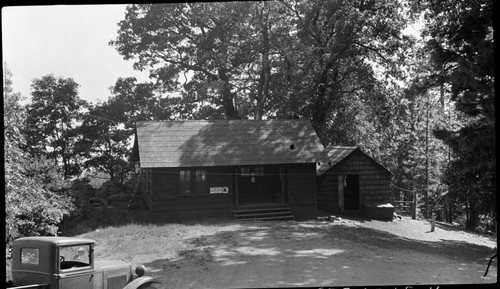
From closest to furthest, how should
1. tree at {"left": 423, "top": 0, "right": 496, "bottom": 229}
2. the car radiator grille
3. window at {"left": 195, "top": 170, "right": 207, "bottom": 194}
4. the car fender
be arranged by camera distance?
1. tree at {"left": 423, "top": 0, "right": 496, "bottom": 229}
2. the car fender
3. the car radiator grille
4. window at {"left": 195, "top": 170, "right": 207, "bottom": 194}

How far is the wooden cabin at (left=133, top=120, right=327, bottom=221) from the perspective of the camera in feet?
65.6

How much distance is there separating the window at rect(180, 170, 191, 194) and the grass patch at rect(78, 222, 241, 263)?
245 centimetres

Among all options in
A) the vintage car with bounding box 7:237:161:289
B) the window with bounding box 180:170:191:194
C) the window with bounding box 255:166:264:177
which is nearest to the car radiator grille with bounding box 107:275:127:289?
the vintage car with bounding box 7:237:161:289

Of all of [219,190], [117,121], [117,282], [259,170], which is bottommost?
[117,282]

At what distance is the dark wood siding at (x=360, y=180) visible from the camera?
948 inches

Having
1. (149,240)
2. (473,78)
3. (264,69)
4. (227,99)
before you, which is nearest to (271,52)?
(264,69)

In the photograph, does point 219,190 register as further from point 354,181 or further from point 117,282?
point 117,282

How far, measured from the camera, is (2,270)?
4289 mm

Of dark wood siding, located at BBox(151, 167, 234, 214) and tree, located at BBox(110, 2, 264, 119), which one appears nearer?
dark wood siding, located at BBox(151, 167, 234, 214)

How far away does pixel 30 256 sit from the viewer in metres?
6.96

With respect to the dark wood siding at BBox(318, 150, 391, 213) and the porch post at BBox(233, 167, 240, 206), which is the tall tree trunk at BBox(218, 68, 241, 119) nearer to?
the dark wood siding at BBox(318, 150, 391, 213)

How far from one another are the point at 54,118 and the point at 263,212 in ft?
48.4

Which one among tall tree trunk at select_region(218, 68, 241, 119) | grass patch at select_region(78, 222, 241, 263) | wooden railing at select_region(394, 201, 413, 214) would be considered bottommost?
wooden railing at select_region(394, 201, 413, 214)

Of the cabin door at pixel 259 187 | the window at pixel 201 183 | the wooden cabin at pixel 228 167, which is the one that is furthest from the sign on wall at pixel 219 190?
the cabin door at pixel 259 187
